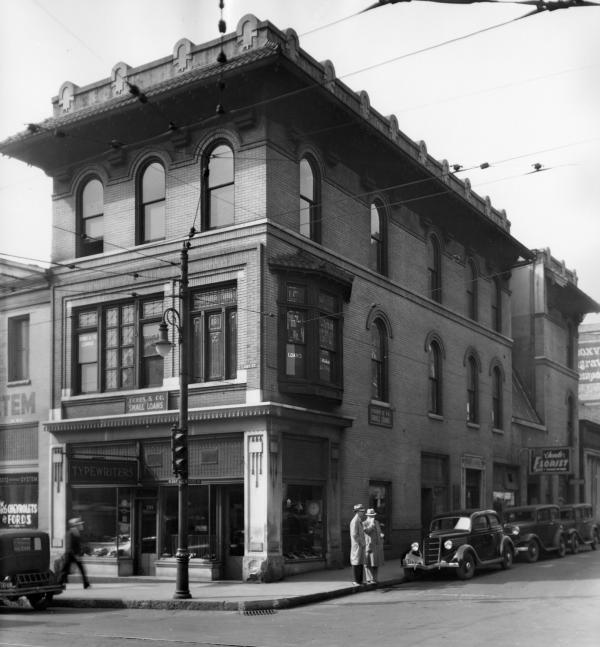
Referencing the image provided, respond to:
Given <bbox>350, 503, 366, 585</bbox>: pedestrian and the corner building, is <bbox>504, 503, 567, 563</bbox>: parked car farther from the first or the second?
<bbox>350, 503, 366, 585</bbox>: pedestrian

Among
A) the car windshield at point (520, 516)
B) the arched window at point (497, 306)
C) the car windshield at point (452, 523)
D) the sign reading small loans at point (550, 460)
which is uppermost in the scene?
the arched window at point (497, 306)

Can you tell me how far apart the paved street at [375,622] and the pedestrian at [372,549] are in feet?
1.63

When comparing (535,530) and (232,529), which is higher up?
(232,529)

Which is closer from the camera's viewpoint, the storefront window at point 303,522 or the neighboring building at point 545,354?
the storefront window at point 303,522

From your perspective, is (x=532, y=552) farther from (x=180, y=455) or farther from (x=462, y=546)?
(x=180, y=455)

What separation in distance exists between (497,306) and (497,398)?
11.8 feet

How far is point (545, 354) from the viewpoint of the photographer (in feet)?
138

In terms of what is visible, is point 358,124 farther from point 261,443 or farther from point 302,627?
point 302,627

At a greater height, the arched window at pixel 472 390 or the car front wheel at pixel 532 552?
the arched window at pixel 472 390

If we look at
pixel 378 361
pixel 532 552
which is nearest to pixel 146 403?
pixel 378 361

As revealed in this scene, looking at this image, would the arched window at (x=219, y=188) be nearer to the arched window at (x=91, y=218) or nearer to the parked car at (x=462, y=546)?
the arched window at (x=91, y=218)

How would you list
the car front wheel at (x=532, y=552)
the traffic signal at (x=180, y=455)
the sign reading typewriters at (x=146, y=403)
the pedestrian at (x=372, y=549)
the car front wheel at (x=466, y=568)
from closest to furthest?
the traffic signal at (x=180, y=455)
the pedestrian at (x=372, y=549)
the car front wheel at (x=466, y=568)
the sign reading typewriters at (x=146, y=403)
the car front wheel at (x=532, y=552)

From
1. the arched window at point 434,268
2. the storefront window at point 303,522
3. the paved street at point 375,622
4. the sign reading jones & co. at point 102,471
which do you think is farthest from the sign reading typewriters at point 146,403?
the arched window at point 434,268

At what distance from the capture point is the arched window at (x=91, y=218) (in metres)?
26.0
